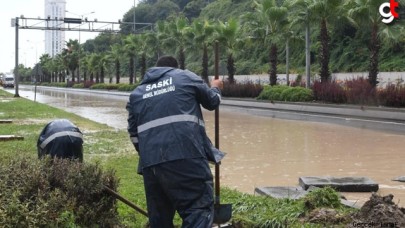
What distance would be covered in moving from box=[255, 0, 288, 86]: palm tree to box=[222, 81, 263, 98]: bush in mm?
1065

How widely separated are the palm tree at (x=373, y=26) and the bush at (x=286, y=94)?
12.4ft

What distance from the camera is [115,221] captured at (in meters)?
4.78

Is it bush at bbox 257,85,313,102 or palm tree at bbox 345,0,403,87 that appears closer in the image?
palm tree at bbox 345,0,403,87

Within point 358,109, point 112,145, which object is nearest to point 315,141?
point 112,145

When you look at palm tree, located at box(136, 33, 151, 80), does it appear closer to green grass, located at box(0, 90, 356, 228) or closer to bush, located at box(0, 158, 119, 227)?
green grass, located at box(0, 90, 356, 228)

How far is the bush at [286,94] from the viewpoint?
87.6 feet

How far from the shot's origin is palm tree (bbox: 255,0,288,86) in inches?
1266

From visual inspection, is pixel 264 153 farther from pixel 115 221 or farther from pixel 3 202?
pixel 3 202

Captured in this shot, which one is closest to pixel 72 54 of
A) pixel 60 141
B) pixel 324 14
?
pixel 324 14

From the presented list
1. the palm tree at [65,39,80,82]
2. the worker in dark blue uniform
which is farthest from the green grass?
the palm tree at [65,39,80,82]

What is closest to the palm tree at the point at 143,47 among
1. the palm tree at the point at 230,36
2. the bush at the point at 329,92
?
the palm tree at the point at 230,36

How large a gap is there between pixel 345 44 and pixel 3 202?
48.0m

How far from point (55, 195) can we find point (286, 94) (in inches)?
947

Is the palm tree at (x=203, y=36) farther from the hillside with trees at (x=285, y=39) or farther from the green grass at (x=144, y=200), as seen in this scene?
the green grass at (x=144, y=200)
